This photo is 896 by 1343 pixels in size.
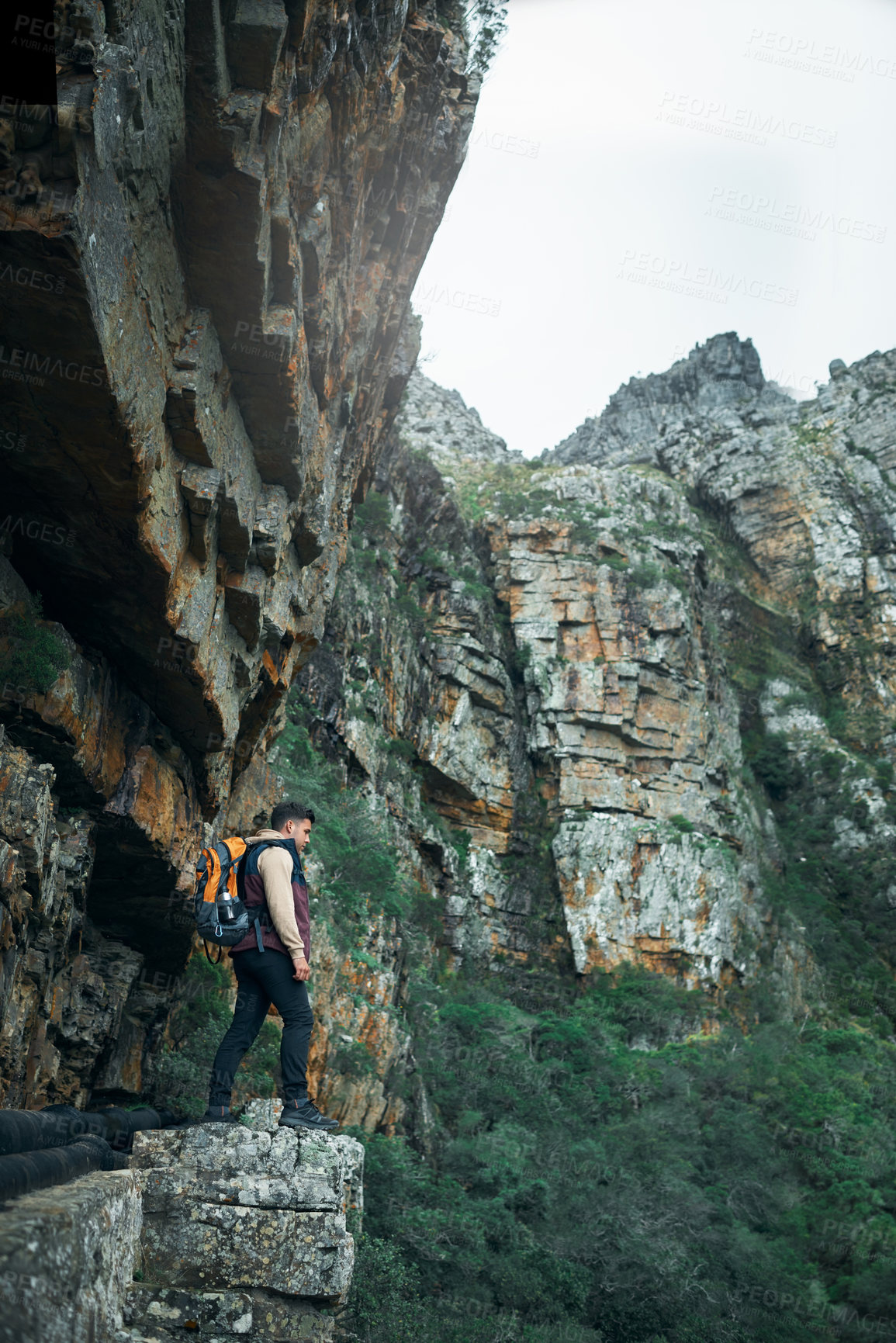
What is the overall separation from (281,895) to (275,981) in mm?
390

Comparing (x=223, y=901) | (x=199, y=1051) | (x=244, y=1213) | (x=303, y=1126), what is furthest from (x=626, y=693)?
(x=244, y=1213)

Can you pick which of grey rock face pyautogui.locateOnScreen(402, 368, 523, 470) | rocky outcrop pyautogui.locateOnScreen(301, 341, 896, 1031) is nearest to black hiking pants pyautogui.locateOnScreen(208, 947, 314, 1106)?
Result: rocky outcrop pyautogui.locateOnScreen(301, 341, 896, 1031)

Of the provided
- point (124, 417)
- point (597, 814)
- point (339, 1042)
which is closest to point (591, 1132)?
point (339, 1042)

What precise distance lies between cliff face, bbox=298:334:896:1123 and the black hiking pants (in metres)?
14.2

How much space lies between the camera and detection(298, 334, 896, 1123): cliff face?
22.2m

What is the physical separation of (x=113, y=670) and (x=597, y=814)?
19843 mm

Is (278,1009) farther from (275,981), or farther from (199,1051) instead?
(199,1051)

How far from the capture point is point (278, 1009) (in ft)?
13.3

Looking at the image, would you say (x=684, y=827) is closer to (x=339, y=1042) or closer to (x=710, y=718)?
(x=710, y=718)

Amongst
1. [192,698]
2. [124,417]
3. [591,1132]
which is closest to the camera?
[124,417]

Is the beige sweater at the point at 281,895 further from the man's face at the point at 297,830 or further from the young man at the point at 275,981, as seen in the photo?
the man's face at the point at 297,830

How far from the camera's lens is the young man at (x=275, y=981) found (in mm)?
3984

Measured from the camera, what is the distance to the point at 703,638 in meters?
28.8

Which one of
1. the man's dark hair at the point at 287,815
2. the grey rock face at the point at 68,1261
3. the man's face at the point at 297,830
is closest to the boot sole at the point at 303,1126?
the grey rock face at the point at 68,1261
